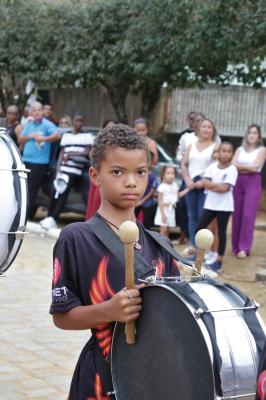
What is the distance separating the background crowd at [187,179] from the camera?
29.8 feet

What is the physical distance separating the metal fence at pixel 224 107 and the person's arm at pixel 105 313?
14.2 m

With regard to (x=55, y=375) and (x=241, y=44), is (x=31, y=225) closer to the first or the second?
(x=241, y=44)

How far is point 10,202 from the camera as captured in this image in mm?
4422

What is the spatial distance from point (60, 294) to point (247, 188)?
713cm

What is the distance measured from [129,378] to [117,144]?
32.3 inches

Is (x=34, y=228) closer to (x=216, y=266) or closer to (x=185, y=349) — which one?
(x=216, y=266)

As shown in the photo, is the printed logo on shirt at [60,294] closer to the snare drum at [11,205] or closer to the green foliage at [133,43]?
the snare drum at [11,205]

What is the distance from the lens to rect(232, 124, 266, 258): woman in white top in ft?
31.4

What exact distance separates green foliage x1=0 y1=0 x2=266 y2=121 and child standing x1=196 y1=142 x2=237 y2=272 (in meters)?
1.86

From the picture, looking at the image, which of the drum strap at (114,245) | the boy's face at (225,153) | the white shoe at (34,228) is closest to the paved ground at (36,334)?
the boy's face at (225,153)

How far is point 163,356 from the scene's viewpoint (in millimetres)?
2547

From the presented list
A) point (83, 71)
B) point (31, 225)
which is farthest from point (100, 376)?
point (83, 71)

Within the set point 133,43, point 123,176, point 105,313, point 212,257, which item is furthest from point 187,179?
point 105,313

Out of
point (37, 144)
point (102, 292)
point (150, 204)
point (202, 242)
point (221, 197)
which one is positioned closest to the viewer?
point (202, 242)
